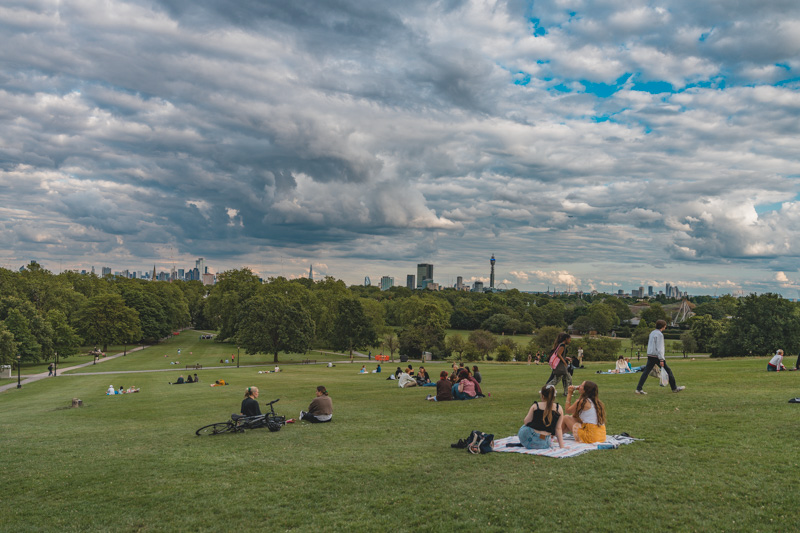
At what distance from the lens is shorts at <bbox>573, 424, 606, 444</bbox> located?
35.7 ft

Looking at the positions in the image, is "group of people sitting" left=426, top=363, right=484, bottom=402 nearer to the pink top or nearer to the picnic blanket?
the pink top

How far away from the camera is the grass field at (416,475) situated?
7391 mm

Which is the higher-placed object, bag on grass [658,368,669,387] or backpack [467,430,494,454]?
bag on grass [658,368,669,387]

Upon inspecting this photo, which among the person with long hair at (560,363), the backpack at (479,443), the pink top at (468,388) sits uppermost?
the person with long hair at (560,363)

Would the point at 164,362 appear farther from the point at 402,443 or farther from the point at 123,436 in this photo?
the point at 402,443

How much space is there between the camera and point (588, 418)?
11.1 metres

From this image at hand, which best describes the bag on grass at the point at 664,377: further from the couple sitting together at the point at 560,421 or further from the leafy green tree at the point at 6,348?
the leafy green tree at the point at 6,348

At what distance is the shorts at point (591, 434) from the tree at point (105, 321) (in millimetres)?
84356

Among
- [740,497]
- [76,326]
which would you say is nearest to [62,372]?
[76,326]

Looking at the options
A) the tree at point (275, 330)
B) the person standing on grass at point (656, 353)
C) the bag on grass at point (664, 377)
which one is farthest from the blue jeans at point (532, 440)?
the tree at point (275, 330)

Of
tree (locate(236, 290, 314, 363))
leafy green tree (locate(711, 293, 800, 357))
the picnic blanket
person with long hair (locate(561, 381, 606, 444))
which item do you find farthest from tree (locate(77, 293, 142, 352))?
leafy green tree (locate(711, 293, 800, 357))

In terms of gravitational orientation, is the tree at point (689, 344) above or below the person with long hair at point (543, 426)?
below

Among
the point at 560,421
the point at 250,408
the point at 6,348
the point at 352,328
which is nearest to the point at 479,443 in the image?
the point at 560,421

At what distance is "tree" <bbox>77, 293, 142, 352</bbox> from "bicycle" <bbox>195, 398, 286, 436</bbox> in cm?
7531
